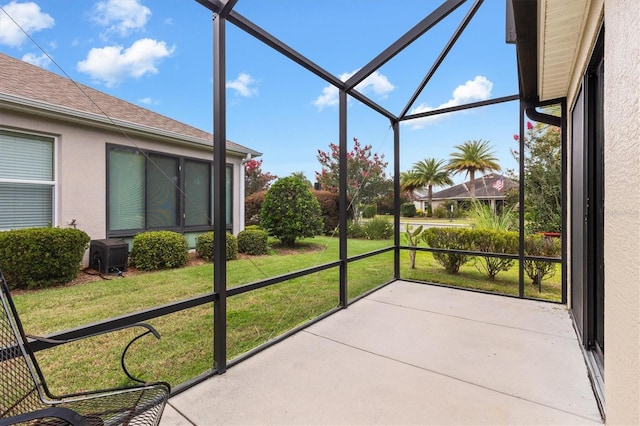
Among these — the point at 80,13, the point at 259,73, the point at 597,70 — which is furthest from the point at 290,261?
the point at 597,70

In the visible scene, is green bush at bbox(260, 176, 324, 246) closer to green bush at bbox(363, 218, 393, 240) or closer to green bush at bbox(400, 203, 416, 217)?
green bush at bbox(363, 218, 393, 240)

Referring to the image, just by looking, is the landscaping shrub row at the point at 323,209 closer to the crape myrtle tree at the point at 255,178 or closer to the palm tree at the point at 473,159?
the crape myrtle tree at the point at 255,178

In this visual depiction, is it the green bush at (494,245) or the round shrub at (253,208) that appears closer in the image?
the green bush at (494,245)

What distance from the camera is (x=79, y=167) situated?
4.19 metres

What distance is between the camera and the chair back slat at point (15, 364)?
3.90 ft

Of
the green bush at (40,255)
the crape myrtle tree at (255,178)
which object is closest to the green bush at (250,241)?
the crape myrtle tree at (255,178)

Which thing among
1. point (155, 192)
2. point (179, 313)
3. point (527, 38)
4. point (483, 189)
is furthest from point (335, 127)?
point (483, 189)

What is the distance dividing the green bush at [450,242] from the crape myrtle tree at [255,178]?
148 inches

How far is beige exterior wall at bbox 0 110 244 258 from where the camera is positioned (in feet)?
12.8

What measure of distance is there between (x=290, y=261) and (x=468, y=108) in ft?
13.2

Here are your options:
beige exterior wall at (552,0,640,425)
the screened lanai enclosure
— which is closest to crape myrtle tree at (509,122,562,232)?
the screened lanai enclosure

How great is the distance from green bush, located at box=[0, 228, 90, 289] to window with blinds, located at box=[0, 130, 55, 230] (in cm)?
28

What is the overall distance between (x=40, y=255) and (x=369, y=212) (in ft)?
20.7

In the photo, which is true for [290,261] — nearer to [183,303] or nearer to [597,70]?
[183,303]
